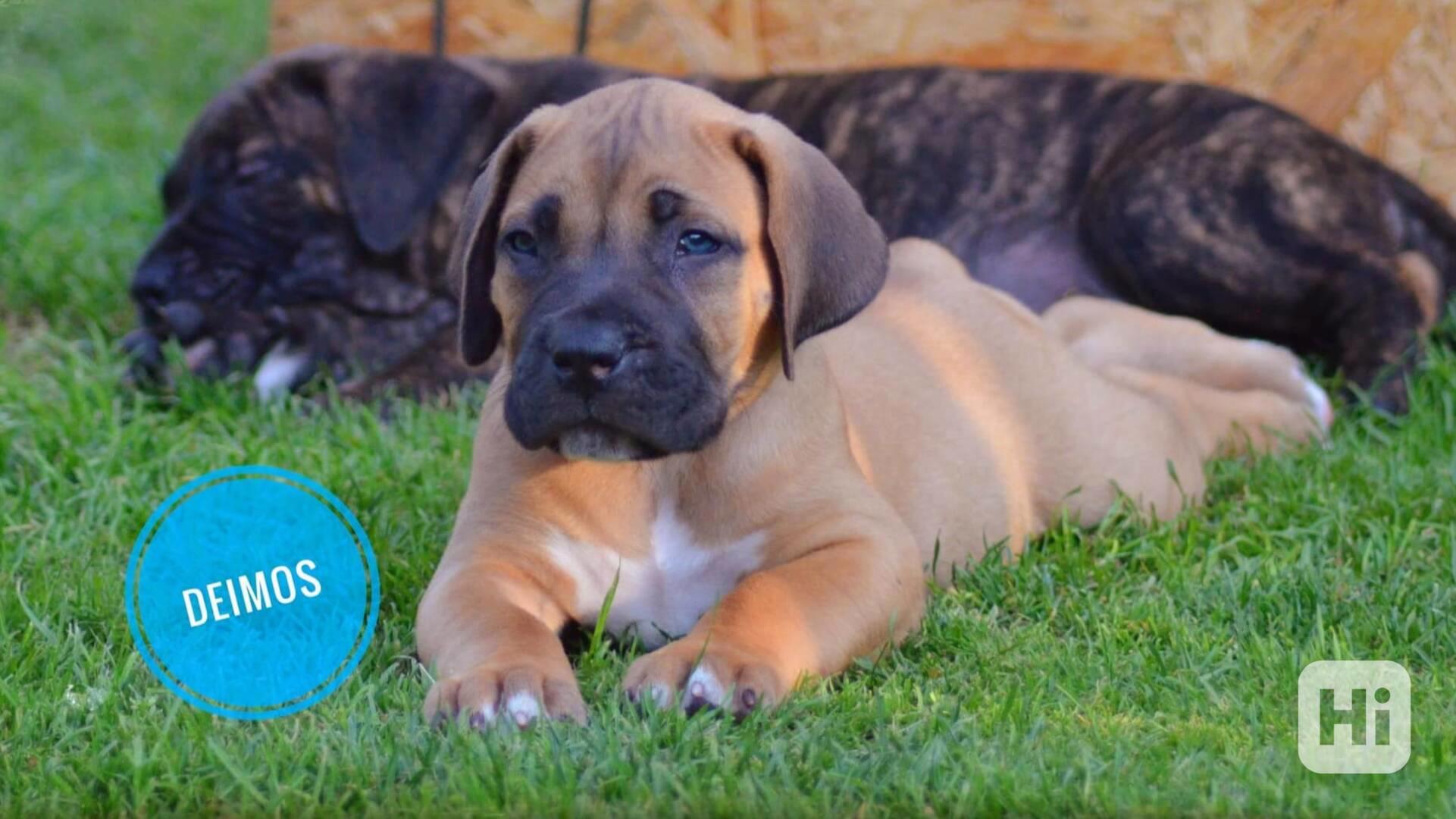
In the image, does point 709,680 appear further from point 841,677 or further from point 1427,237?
point 1427,237

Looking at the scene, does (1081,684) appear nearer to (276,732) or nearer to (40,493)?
(276,732)

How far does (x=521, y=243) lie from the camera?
3.42 metres

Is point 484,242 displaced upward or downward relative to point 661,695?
upward

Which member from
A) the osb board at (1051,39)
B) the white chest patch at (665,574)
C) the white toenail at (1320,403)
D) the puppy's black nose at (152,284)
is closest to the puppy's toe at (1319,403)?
the white toenail at (1320,403)

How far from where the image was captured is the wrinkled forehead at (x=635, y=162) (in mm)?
3316

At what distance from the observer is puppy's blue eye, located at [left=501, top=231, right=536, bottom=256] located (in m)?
3.40

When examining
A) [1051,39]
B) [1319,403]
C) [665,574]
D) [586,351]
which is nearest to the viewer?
[586,351]

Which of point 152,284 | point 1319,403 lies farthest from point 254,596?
point 1319,403

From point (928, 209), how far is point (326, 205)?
2164mm

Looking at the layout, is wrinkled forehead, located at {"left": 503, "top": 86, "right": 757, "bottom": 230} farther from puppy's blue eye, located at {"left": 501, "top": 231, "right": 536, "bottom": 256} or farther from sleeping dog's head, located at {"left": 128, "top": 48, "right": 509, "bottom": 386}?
sleeping dog's head, located at {"left": 128, "top": 48, "right": 509, "bottom": 386}

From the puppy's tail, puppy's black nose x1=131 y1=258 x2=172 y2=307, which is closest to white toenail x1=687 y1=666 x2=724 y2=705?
puppy's black nose x1=131 y1=258 x2=172 y2=307

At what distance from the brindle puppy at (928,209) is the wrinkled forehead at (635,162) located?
8.52 ft

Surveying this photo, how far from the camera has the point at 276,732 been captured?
9.62 feet

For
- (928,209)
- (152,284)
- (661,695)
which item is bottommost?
(152,284)
